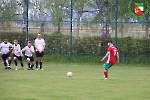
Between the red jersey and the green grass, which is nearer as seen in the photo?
the green grass

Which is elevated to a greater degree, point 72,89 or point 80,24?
point 80,24

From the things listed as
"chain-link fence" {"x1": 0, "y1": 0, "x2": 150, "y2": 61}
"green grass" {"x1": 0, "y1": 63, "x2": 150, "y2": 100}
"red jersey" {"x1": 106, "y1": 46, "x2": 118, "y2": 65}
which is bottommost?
"green grass" {"x1": 0, "y1": 63, "x2": 150, "y2": 100}

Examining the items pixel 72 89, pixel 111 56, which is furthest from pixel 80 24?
pixel 72 89

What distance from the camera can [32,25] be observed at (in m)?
33.6

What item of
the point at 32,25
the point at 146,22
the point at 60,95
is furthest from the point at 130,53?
the point at 60,95

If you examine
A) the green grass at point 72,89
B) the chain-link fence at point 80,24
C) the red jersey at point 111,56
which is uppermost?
the chain-link fence at point 80,24

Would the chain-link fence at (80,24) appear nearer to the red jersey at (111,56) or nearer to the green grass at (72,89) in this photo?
the red jersey at (111,56)

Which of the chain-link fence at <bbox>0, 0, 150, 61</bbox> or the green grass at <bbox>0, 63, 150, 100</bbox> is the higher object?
the chain-link fence at <bbox>0, 0, 150, 61</bbox>

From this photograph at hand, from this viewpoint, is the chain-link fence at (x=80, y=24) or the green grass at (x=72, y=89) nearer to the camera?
the green grass at (x=72, y=89)

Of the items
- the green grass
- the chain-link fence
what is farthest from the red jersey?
the chain-link fence

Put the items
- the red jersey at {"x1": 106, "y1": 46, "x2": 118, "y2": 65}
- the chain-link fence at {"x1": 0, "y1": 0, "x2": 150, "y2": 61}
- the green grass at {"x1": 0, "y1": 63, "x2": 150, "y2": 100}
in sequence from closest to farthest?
the green grass at {"x1": 0, "y1": 63, "x2": 150, "y2": 100}
the red jersey at {"x1": 106, "y1": 46, "x2": 118, "y2": 65}
the chain-link fence at {"x1": 0, "y1": 0, "x2": 150, "y2": 61}

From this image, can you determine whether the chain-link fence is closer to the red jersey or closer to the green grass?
the red jersey

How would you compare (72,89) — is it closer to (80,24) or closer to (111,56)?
(111,56)

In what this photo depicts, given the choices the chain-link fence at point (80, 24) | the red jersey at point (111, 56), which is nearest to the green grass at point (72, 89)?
the red jersey at point (111, 56)
